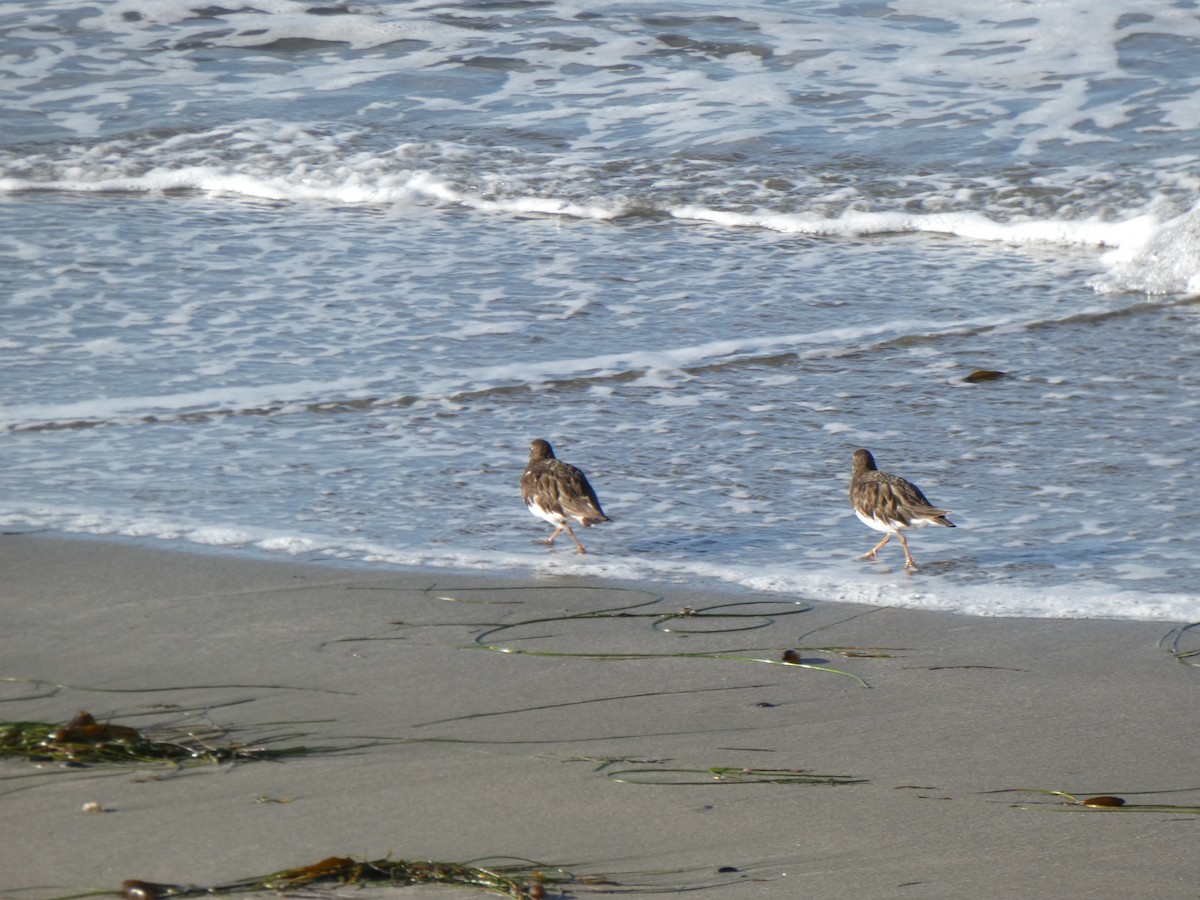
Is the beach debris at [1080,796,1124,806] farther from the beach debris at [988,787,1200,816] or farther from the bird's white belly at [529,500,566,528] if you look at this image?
the bird's white belly at [529,500,566,528]

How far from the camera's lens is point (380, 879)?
9.41ft

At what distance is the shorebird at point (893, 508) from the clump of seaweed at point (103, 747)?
6.78ft

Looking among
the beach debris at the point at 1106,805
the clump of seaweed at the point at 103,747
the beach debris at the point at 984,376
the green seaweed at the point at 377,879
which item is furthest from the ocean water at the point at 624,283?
the green seaweed at the point at 377,879

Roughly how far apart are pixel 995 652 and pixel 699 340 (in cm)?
351

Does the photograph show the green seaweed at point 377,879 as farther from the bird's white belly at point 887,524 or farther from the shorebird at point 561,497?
the bird's white belly at point 887,524

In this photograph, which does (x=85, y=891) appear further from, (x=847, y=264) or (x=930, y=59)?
(x=930, y=59)

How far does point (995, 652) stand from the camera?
414 centimetres

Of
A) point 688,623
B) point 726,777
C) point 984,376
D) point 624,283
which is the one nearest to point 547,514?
point 688,623

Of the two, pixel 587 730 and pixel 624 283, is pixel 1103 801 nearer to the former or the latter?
pixel 587 730

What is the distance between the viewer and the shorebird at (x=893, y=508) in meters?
4.78

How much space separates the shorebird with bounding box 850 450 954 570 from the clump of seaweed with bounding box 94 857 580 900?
7.10 ft

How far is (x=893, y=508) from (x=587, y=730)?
154 centimetres

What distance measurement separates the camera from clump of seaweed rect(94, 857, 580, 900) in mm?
2812

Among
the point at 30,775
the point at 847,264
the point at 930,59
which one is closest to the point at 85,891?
the point at 30,775
